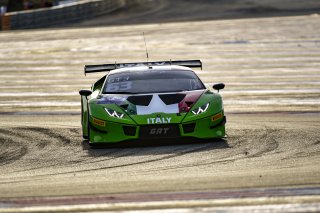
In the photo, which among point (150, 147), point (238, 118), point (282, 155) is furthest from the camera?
point (238, 118)

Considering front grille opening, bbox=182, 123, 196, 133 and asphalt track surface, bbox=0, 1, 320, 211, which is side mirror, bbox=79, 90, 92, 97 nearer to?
asphalt track surface, bbox=0, 1, 320, 211

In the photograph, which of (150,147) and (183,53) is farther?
(183,53)

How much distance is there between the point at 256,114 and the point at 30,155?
17.4 feet

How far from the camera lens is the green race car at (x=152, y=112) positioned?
1262 centimetres

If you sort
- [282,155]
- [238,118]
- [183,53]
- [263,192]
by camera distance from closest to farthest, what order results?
[263,192]
[282,155]
[238,118]
[183,53]

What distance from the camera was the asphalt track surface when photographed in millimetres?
9508

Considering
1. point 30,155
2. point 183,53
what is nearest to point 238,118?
point 30,155

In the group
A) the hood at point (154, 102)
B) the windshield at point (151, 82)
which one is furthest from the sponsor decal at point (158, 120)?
the windshield at point (151, 82)

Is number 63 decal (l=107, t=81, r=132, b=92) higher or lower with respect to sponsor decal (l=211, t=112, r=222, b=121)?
higher

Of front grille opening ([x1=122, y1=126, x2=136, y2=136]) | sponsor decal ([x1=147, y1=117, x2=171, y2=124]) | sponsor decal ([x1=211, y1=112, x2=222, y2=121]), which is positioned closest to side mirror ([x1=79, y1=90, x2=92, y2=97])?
front grille opening ([x1=122, y1=126, x2=136, y2=136])

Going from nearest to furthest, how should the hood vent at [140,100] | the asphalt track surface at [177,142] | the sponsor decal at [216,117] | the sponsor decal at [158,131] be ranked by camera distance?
the asphalt track surface at [177,142] → the sponsor decal at [158,131] → the sponsor decal at [216,117] → the hood vent at [140,100]

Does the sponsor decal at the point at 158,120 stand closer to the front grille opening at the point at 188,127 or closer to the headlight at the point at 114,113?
the front grille opening at the point at 188,127

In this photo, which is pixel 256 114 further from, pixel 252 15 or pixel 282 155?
pixel 252 15

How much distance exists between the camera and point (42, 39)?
34094 mm
